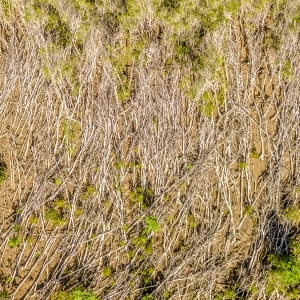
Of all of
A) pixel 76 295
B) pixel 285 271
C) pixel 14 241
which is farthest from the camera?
pixel 14 241

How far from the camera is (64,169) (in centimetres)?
488

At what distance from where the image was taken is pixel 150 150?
191 inches

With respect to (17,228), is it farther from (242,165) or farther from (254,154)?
(254,154)

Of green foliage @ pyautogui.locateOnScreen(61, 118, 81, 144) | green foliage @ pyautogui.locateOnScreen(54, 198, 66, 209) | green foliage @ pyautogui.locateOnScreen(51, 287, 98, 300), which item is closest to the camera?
green foliage @ pyautogui.locateOnScreen(51, 287, 98, 300)

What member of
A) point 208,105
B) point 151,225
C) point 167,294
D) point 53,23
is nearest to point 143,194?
point 151,225

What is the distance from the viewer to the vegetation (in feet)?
15.5

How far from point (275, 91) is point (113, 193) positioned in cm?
277

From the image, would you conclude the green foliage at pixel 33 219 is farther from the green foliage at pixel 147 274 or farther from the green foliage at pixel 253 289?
the green foliage at pixel 253 289

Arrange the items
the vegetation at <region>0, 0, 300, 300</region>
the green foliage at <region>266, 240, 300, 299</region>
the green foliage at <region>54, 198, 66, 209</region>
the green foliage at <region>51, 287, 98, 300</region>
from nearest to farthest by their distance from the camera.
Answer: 1. the green foliage at <region>266, 240, 300, 299</region>
2. the green foliage at <region>51, 287, 98, 300</region>
3. the vegetation at <region>0, 0, 300, 300</region>
4. the green foliage at <region>54, 198, 66, 209</region>

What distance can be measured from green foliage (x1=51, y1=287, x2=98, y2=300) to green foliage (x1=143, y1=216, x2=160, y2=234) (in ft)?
3.69

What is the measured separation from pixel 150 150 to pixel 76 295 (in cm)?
221

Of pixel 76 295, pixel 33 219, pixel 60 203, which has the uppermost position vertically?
pixel 60 203

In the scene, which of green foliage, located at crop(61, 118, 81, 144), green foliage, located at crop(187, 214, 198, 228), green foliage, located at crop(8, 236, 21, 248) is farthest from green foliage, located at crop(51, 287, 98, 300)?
green foliage, located at crop(61, 118, 81, 144)

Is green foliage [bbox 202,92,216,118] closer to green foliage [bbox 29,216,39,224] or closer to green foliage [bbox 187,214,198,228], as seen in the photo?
green foliage [bbox 187,214,198,228]
